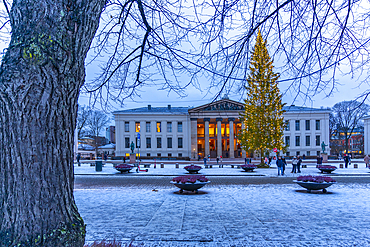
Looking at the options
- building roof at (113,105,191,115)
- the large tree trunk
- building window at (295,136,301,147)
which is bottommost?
building window at (295,136,301,147)

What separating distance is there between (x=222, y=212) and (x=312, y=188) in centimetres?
660

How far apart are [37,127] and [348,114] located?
7095 millimetres

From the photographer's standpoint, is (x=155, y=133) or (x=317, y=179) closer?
(x=317, y=179)

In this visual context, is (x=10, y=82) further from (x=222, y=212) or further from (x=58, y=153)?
(x=222, y=212)

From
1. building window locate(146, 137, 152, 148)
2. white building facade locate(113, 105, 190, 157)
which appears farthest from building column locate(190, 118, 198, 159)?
building window locate(146, 137, 152, 148)

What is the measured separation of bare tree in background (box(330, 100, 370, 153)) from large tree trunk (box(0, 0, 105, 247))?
4.43 meters

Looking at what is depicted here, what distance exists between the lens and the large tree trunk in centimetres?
286

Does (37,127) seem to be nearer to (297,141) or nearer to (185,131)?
(185,131)

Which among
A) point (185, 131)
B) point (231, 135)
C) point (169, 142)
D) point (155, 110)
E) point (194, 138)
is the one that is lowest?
point (169, 142)

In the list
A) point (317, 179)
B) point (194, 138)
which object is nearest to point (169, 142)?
point (194, 138)

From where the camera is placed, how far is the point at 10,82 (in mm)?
2900

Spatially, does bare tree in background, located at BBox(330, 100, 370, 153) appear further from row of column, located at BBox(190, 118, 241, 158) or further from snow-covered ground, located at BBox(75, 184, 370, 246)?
row of column, located at BBox(190, 118, 241, 158)

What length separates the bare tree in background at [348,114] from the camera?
5.37 m

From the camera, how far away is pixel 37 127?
9.49ft
